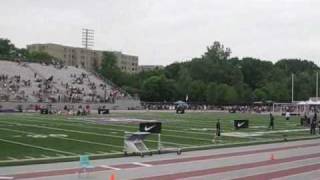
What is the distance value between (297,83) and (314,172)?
414 ft

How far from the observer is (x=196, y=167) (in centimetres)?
2080

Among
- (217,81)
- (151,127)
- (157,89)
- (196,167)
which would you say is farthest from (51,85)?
(196,167)

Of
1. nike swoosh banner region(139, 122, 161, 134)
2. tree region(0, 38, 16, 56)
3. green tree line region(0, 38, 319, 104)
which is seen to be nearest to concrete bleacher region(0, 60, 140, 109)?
green tree line region(0, 38, 319, 104)

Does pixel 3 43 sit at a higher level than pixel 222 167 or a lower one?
higher

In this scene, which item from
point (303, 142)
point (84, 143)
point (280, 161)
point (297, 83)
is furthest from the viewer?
point (297, 83)

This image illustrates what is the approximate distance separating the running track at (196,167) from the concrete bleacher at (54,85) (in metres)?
57.6

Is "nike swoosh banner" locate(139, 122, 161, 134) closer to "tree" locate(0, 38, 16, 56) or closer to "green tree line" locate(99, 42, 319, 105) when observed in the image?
"green tree line" locate(99, 42, 319, 105)

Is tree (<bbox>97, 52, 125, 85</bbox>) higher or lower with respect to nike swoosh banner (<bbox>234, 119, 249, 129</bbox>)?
higher

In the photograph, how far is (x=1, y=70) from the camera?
89500mm

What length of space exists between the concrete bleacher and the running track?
57616mm

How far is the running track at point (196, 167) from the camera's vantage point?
59.6 ft

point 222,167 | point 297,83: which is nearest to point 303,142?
point 222,167

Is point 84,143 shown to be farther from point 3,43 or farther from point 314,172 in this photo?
point 3,43

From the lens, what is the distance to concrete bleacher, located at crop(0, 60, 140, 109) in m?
83.4
